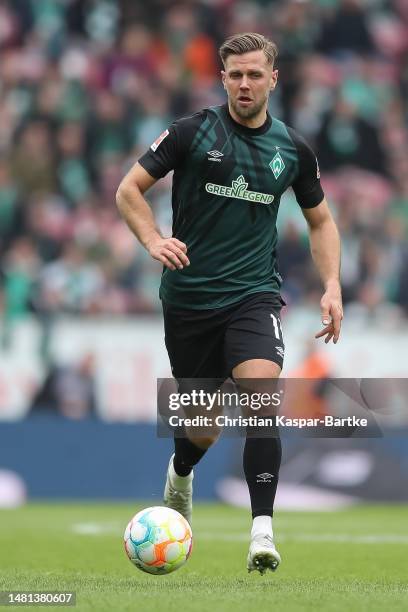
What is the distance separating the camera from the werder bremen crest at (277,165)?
7.15 m

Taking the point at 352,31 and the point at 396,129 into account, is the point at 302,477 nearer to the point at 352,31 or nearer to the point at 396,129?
the point at 396,129

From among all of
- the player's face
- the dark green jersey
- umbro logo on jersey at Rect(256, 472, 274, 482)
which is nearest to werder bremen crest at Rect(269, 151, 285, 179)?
the dark green jersey

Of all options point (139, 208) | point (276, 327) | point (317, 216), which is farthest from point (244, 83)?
point (276, 327)

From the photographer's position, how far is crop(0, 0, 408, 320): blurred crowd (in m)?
15.4

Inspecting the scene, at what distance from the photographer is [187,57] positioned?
61.4 ft

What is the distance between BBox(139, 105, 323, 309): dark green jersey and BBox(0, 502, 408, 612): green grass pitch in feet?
4.89

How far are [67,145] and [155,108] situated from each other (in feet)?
4.47

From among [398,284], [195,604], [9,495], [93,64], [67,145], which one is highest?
[93,64]

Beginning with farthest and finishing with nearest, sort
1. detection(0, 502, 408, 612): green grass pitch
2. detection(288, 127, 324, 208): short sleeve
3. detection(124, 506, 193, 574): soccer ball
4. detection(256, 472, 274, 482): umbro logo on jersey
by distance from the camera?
detection(288, 127, 324, 208): short sleeve → detection(256, 472, 274, 482): umbro logo on jersey → detection(124, 506, 193, 574): soccer ball → detection(0, 502, 408, 612): green grass pitch

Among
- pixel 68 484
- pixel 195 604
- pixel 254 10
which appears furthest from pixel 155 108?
pixel 195 604

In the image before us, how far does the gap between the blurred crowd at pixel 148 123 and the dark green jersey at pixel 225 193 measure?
7.69 metres

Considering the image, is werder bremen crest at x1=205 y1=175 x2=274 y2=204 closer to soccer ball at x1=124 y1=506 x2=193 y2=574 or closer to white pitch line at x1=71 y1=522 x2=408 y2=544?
soccer ball at x1=124 y1=506 x2=193 y2=574

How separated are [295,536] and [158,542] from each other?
3860 mm

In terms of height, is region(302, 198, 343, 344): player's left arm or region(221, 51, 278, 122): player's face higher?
region(221, 51, 278, 122): player's face
